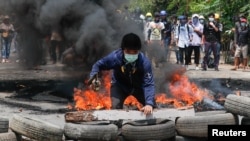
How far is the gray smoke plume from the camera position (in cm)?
1303

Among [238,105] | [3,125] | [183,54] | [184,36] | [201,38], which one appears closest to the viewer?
[3,125]

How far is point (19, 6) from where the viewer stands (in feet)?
46.4

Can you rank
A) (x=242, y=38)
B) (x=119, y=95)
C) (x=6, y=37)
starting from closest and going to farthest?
1. (x=119, y=95)
2. (x=242, y=38)
3. (x=6, y=37)

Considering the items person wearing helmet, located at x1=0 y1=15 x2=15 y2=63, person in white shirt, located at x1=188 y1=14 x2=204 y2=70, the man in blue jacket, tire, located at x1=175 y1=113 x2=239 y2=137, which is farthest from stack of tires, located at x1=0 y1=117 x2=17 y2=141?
person wearing helmet, located at x1=0 y1=15 x2=15 y2=63

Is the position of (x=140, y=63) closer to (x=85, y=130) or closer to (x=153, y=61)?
(x=85, y=130)

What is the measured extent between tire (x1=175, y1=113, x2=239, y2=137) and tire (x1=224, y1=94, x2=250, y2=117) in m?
0.17

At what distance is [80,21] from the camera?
44.8 feet

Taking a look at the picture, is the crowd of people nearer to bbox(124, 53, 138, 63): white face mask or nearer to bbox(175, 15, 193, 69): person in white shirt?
bbox(175, 15, 193, 69): person in white shirt

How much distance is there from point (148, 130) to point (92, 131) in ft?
2.38

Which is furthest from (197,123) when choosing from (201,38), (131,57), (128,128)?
(201,38)

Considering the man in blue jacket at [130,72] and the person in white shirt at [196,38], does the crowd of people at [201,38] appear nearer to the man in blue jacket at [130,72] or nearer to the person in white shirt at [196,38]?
the person in white shirt at [196,38]

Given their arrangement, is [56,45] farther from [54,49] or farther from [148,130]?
[148,130]

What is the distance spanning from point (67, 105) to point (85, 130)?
4336 millimetres

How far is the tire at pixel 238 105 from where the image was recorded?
7.04 m
